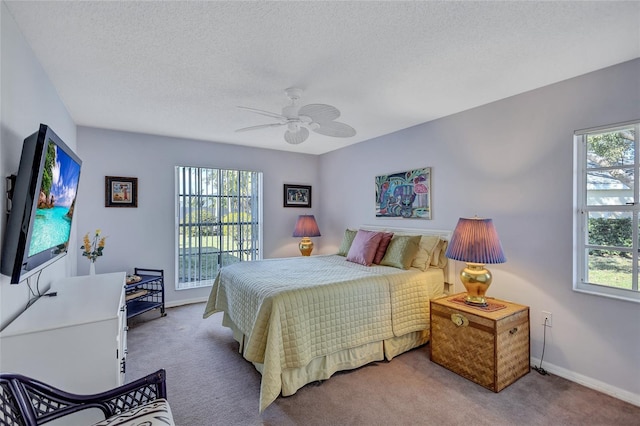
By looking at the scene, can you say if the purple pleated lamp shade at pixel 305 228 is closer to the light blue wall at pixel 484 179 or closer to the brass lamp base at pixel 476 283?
the light blue wall at pixel 484 179

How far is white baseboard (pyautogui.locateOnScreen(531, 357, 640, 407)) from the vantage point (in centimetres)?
212

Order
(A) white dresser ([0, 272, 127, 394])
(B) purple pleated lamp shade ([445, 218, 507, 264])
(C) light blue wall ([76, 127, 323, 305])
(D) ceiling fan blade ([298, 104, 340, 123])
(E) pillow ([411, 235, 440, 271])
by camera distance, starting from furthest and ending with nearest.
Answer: (C) light blue wall ([76, 127, 323, 305]) → (E) pillow ([411, 235, 440, 271]) → (B) purple pleated lamp shade ([445, 218, 507, 264]) → (D) ceiling fan blade ([298, 104, 340, 123]) → (A) white dresser ([0, 272, 127, 394])

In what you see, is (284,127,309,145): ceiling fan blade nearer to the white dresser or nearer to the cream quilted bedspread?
the cream quilted bedspread

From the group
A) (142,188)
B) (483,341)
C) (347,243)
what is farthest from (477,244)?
(142,188)

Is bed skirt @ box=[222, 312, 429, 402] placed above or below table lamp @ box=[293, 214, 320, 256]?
below

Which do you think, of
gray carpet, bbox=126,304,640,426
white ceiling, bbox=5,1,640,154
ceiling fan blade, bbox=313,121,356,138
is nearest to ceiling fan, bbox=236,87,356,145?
ceiling fan blade, bbox=313,121,356,138

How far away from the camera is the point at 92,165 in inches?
150

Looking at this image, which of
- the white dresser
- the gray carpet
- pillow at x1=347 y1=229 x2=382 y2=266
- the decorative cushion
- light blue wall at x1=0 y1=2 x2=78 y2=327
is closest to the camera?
the decorative cushion

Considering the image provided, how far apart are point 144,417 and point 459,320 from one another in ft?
7.44

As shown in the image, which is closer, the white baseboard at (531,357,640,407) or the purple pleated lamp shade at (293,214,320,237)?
the white baseboard at (531,357,640,407)

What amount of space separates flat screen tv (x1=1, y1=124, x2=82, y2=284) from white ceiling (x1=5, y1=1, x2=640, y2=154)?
72 centimetres

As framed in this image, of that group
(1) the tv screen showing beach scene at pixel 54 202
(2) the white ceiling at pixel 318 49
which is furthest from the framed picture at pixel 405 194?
(1) the tv screen showing beach scene at pixel 54 202

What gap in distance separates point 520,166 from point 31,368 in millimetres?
3687

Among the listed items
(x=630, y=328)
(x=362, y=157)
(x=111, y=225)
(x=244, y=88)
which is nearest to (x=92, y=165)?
(x=111, y=225)
